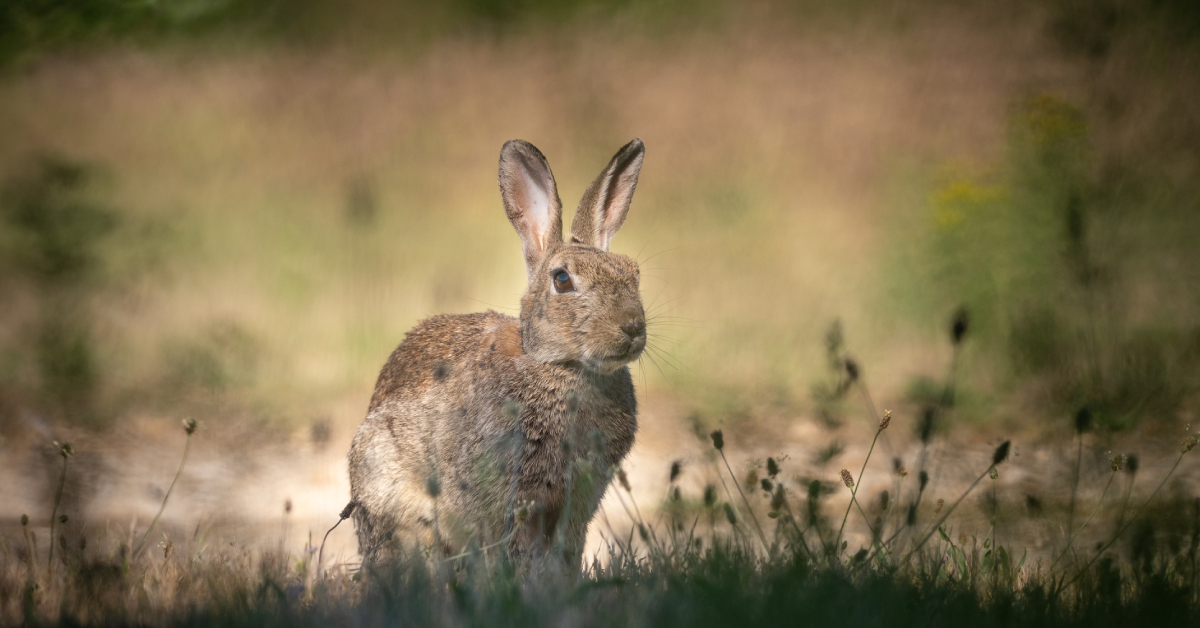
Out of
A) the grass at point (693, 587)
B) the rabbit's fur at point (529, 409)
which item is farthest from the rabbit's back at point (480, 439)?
the grass at point (693, 587)

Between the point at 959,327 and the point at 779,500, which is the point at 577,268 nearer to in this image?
the point at 779,500

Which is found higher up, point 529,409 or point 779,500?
point 529,409

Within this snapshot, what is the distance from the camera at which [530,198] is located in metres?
4.30

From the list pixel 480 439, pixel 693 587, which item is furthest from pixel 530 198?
pixel 693 587

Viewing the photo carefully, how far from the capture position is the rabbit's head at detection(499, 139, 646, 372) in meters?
3.72

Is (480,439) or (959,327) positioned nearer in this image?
(959,327)

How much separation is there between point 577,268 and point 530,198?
0.56 meters

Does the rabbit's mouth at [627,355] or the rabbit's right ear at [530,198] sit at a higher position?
the rabbit's right ear at [530,198]

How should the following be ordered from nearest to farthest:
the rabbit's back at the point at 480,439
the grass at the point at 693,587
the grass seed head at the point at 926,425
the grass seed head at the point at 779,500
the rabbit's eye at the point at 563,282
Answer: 1. the grass at the point at 693,587
2. the grass seed head at the point at 926,425
3. the grass seed head at the point at 779,500
4. the rabbit's back at the point at 480,439
5. the rabbit's eye at the point at 563,282

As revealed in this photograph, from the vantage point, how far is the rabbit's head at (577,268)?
3.72 meters

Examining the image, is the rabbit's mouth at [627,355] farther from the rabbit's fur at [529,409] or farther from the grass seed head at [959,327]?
→ the grass seed head at [959,327]

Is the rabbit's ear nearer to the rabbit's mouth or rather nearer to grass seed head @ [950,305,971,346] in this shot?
the rabbit's mouth

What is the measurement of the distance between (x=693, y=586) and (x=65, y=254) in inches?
186

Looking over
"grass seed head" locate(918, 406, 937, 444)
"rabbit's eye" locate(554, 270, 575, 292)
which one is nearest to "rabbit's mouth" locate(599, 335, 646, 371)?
"rabbit's eye" locate(554, 270, 575, 292)
